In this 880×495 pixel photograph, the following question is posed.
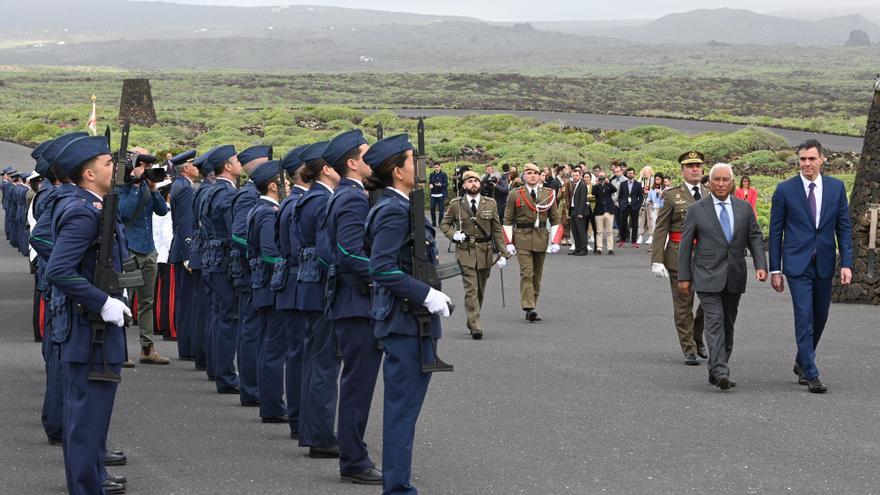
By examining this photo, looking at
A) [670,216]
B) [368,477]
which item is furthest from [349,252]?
[670,216]

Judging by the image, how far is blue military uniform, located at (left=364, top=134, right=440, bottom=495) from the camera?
757 cm

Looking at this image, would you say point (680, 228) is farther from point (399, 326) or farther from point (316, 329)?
point (399, 326)

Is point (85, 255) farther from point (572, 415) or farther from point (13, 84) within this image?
point (13, 84)

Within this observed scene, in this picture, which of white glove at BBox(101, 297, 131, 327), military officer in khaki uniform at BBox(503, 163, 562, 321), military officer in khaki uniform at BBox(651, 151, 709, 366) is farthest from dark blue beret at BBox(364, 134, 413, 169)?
military officer in khaki uniform at BBox(503, 163, 562, 321)

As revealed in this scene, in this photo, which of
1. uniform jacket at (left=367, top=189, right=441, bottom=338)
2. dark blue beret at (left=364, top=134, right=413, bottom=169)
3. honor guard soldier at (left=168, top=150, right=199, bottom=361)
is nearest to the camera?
uniform jacket at (left=367, top=189, right=441, bottom=338)

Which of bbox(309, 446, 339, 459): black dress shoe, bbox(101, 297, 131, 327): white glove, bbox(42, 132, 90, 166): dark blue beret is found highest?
bbox(42, 132, 90, 166): dark blue beret

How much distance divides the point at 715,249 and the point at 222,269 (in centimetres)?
424

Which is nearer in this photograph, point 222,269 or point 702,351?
point 222,269

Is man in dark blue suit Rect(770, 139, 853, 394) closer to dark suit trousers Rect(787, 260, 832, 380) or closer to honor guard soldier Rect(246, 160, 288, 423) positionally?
dark suit trousers Rect(787, 260, 832, 380)

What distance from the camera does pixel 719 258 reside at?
39.8ft

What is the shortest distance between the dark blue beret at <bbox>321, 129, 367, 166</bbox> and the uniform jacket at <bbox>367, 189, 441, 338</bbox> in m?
1.18

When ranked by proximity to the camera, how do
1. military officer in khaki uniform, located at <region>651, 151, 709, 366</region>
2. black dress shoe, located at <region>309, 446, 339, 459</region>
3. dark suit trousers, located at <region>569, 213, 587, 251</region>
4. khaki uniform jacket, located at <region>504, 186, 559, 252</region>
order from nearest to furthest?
black dress shoe, located at <region>309, 446, 339, 459</region> < military officer in khaki uniform, located at <region>651, 151, 709, 366</region> < khaki uniform jacket, located at <region>504, 186, 559, 252</region> < dark suit trousers, located at <region>569, 213, 587, 251</region>

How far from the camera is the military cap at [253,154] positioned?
471 inches

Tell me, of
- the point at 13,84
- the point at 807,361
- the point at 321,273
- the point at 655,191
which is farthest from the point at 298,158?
the point at 13,84
